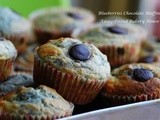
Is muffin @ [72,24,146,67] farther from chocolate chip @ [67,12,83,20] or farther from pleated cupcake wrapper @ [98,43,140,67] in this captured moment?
chocolate chip @ [67,12,83,20]

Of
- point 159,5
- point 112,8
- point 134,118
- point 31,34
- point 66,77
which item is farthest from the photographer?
point 112,8

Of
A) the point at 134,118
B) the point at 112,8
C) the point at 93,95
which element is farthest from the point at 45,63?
the point at 112,8

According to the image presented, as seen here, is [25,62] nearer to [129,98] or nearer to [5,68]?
[5,68]

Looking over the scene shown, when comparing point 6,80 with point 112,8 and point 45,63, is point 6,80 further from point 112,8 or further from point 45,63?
point 112,8

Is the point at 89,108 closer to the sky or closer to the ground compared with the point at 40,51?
closer to the ground

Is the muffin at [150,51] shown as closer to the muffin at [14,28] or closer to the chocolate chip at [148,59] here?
the chocolate chip at [148,59]

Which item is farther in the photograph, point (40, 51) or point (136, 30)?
point (136, 30)

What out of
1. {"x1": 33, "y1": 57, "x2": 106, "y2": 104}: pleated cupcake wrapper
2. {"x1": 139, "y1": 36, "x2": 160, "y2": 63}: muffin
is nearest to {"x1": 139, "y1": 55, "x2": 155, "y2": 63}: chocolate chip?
{"x1": 139, "y1": 36, "x2": 160, "y2": 63}: muffin

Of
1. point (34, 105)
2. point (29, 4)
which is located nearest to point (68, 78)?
point (34, 105)
